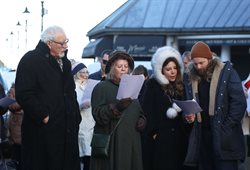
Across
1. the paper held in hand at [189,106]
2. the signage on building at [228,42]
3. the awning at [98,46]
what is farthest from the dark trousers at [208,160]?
the awning at [98,46]

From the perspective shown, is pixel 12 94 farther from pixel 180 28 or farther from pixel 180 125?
pixel 180 28

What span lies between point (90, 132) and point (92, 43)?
29035 mm

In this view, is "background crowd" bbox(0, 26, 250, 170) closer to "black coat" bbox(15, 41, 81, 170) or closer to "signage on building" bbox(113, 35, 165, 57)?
"black coat" bbox(15, 41, 81, 170)

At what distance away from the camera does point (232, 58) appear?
1417 inches

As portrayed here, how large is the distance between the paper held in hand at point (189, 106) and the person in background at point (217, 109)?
0.62ft

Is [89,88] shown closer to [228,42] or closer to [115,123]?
[115,123]

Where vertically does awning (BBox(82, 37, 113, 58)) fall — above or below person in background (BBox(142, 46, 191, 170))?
above

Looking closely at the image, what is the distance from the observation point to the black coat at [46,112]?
6730 millimetres

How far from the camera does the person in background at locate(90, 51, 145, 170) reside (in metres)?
7.05

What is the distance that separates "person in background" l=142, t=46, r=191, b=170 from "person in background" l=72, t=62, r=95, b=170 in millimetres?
2129

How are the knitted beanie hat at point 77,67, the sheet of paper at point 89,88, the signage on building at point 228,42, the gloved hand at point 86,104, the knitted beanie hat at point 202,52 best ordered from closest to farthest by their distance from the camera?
the knitted beanie hat at point 202,52, the sheet of paper at point 89,88, the gloved hand at point 86,104, the knitted beanie hat at point 77,67, the signage on building at point 228,42

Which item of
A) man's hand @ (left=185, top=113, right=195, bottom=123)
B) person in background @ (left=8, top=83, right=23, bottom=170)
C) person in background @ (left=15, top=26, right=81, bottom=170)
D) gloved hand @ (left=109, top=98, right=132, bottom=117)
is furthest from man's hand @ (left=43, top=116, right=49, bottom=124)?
person in background @ (left=8, top=83, right=23, bottom=170)

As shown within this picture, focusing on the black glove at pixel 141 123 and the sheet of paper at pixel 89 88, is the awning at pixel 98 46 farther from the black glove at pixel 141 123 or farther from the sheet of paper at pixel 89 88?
the black glove at pixel 141 123

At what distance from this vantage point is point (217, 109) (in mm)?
7102
